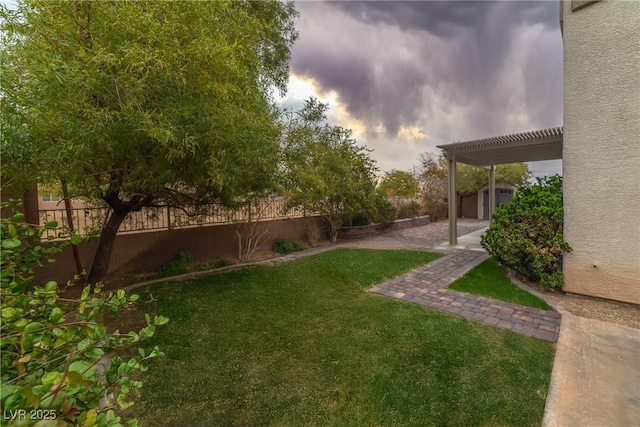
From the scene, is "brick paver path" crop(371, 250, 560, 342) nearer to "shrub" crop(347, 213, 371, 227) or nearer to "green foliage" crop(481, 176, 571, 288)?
"green foliage" crop(481, 176, 571, 288)

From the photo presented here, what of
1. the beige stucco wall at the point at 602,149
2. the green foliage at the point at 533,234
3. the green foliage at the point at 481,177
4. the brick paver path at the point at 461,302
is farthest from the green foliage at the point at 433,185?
the beige stucco wall at the point at 602,149

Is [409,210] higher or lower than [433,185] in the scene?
lower

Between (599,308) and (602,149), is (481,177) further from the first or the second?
(599,308)

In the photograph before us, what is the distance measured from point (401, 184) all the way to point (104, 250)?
15.3m

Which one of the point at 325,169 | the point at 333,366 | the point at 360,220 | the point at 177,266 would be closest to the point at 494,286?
the point at 333,366

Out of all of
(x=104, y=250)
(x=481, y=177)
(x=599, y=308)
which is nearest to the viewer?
(x=599, y=308)

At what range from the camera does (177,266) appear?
745cm

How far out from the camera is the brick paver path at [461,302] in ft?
14.6

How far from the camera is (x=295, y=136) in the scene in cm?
722

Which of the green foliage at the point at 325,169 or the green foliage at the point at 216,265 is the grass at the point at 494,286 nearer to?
the green foliage at the point at 325,169

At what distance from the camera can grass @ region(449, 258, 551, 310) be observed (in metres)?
5.45

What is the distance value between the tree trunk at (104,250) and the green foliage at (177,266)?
71.8 inches

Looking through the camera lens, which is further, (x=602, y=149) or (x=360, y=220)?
(x=360, y=220)

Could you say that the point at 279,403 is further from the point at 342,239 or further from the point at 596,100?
the point at 342,239
